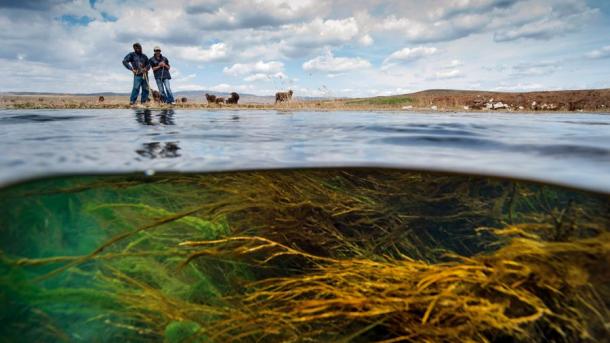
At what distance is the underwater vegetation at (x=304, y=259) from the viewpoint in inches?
100

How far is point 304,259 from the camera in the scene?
390 centimetres

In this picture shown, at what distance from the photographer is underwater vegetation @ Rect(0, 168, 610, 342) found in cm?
254

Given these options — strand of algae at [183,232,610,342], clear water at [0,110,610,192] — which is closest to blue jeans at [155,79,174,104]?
clear water at [0,110,610,192]

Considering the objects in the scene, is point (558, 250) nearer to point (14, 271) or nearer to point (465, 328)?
point (465, 328)

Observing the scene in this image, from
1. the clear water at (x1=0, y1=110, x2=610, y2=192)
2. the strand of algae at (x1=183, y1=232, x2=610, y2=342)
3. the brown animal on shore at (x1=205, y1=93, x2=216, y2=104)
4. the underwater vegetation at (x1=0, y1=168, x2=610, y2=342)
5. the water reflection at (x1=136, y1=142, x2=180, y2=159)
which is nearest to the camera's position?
the strand of algae at (x1=183, y1=232, x2=610, y2=342)

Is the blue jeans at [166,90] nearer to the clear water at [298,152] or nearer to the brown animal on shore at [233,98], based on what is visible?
the brown animal on shore at [233,98]

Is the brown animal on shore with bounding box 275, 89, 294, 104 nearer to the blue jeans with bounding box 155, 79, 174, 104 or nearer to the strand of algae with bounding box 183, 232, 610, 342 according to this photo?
the blue jeans with bounding box 155, 79, 174, 104

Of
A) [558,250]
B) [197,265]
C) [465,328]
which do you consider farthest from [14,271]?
[558,250]

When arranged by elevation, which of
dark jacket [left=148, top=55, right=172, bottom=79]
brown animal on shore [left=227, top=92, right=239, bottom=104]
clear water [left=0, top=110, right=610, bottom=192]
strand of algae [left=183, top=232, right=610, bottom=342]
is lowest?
strand of algae [left=183, top=232, right=610, bottom=342]

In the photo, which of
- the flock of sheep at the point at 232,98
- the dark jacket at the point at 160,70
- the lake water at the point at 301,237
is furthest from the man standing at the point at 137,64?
the lake water at the point at 301,237

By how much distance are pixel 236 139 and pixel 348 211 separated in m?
2.66

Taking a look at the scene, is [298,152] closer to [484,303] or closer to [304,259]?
[304,259]

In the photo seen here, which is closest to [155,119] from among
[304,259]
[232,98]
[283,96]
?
[304,259]

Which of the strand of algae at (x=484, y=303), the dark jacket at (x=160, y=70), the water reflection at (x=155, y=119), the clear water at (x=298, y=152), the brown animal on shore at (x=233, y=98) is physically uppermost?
the dark jacket at (x=160, y=70)
